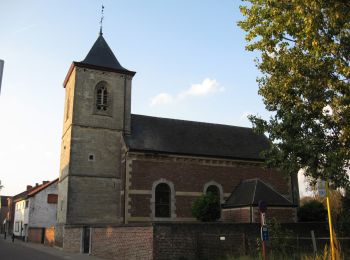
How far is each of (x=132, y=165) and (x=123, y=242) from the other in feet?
26.6

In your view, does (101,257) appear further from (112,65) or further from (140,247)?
(112,65)

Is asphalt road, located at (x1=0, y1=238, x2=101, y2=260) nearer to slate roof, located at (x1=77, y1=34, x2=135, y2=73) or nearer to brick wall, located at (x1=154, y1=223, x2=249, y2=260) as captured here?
brick wall, located at (x1=154, y1=223, x2=249, y2=260)

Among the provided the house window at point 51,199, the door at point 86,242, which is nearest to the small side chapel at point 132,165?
the door at point 86,242

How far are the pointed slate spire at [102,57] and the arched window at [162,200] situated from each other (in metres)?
10.0

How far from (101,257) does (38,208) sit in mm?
25700

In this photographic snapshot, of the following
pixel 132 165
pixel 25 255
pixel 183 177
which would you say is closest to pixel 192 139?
pixel 183 177

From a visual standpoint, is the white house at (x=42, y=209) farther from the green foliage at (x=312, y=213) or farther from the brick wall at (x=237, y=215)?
the green foliage at (x=312, y=213)

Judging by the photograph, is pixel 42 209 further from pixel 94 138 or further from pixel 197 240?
pixel 197 240

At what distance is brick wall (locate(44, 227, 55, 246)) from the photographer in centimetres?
3126

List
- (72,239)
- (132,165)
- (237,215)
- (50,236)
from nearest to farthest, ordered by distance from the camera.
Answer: (237,215) → (72,239) → (132,165) → (50,236)

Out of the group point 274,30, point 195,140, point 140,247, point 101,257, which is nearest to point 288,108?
point 274,30

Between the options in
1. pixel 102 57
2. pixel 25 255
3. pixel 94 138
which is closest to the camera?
pixel 25 255

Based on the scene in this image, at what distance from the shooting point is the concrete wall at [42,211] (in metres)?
44.0

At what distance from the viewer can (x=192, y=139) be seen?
30.4 meters
